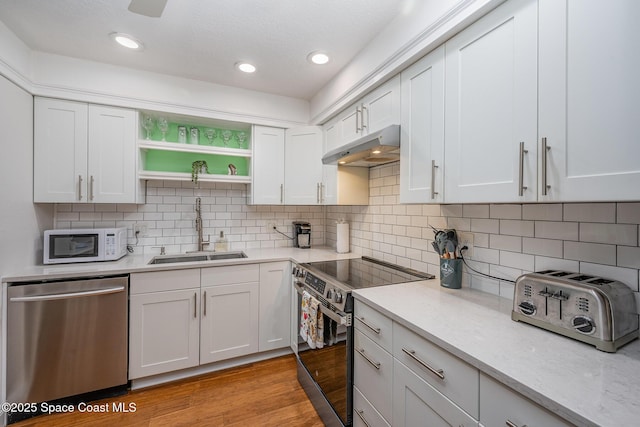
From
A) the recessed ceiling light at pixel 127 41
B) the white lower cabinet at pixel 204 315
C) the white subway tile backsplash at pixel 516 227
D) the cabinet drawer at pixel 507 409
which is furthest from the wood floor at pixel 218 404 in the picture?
the recessed ceiling light at pixel 127 41

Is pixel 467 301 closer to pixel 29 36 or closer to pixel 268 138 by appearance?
pixel 268 138

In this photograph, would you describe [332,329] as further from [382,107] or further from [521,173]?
[382,107]

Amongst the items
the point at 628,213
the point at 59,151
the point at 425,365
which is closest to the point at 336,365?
the point at 425,365

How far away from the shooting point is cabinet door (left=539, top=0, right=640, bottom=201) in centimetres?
80

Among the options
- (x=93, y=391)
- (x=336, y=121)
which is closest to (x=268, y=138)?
(x=336, y=121)

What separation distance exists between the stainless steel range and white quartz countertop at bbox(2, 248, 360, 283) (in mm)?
399

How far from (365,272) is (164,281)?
5.13 ft

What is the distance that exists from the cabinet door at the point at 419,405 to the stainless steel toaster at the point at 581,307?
0.47 meters

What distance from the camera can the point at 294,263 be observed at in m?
2.50

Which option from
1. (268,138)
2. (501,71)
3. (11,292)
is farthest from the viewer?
(268,138)

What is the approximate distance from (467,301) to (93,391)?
2.64m

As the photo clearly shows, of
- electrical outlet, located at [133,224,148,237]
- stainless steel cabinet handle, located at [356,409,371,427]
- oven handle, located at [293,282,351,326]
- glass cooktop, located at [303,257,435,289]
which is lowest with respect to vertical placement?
stainless steel cabinet handle, located at [356,409,371,427]

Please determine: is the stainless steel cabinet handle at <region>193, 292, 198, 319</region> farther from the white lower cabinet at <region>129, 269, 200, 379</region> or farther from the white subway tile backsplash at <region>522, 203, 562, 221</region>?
the white subway tile backsplash at <region>522, 203, 562, 221</region>

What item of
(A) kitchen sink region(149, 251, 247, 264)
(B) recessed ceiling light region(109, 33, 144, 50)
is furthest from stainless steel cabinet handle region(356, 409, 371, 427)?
(B) recessed ceiling light region(109, 33, 144, 50)
